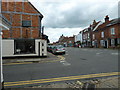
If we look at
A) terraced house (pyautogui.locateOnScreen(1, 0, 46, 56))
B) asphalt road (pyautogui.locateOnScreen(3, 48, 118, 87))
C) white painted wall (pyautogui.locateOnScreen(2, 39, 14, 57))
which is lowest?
asphalt road (pyautogui.locateOnScreen(3, 48, 118, 87))

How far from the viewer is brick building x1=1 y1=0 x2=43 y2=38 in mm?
13344

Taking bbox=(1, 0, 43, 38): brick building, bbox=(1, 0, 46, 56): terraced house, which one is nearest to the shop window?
bbox=(1, 0, 46, 56): terraced house

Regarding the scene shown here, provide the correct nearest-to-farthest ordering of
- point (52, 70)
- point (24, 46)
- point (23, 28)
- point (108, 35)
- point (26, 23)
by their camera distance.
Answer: point (52, 70) < point (24, 46) < point (23, 28) < point (26, 23) < point (108, 35)

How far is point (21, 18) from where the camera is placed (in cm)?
1384

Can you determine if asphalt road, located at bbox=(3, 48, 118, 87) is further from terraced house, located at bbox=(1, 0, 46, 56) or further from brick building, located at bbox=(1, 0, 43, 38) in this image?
brick building, located at bbox=(1, 0, 43, 38)

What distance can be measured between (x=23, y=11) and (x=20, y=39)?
486 cm

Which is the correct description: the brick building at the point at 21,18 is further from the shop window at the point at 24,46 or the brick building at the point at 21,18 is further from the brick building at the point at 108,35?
the brick building at the point at 108,35

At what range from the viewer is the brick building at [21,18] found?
525 inches

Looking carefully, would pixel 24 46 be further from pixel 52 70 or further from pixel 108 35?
pixel 108 35

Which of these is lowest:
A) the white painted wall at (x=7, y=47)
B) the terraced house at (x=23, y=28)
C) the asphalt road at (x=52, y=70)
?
the asphalt road at (x=52, y=70)

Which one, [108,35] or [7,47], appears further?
[108,35]

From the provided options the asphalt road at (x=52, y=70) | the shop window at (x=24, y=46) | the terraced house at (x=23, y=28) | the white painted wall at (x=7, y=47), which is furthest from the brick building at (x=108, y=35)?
the white painted wall at (x=7, y=47)

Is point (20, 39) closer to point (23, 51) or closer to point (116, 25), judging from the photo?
point (23, 51)

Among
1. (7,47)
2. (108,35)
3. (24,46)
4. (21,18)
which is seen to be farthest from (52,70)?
(108,35)
